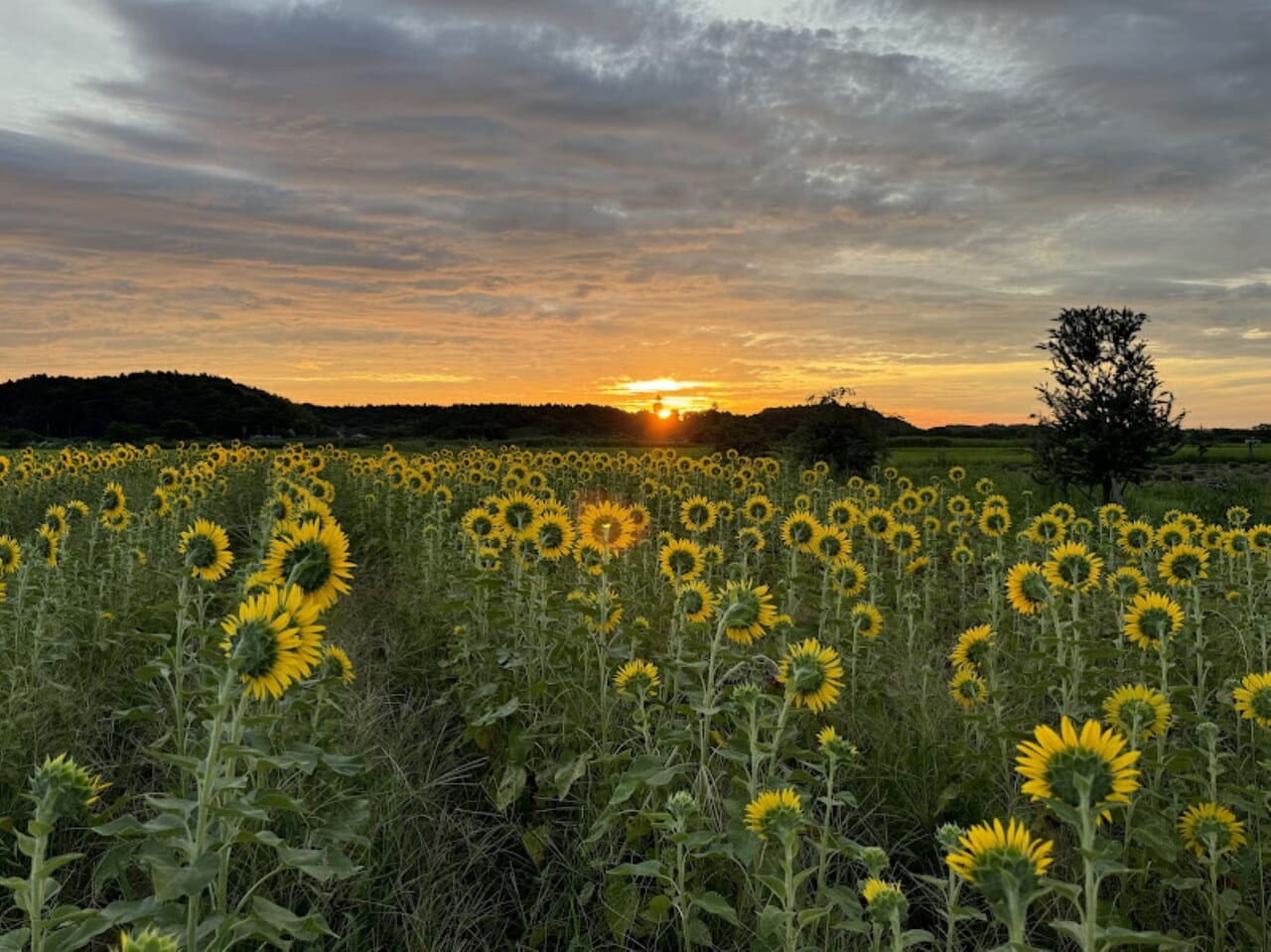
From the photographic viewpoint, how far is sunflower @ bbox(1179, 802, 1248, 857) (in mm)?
3166

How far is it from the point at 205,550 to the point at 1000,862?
139 inches

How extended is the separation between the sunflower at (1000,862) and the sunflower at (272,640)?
1888 mm

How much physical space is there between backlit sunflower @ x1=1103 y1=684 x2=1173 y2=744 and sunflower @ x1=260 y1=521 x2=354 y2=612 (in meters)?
3.33

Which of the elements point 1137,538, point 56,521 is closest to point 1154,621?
point 1137,538

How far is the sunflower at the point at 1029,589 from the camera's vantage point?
4.60m

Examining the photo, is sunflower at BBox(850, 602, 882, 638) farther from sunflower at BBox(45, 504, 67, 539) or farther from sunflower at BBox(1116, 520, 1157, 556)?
sunflower at BBox(45, 504, 67, 539)

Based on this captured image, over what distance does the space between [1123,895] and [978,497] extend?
40.4 feet

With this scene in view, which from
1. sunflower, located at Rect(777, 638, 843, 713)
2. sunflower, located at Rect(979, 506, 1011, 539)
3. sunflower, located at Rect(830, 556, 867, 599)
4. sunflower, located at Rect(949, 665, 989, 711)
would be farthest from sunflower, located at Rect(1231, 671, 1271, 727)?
sunflower, located at Rect(979, 506, 1011, 539)

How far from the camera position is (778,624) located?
466cm

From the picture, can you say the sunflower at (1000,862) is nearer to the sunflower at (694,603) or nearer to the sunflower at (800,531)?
the sunflower at (694,603)

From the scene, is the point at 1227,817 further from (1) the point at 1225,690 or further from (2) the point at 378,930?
(2) the point at 378,930

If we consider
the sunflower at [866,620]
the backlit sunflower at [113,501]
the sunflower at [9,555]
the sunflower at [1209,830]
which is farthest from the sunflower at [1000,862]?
the backlit sunflower at [113,501]

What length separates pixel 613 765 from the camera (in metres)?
4.32

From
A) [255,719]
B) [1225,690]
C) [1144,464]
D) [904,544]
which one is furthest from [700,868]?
[1144,464]
